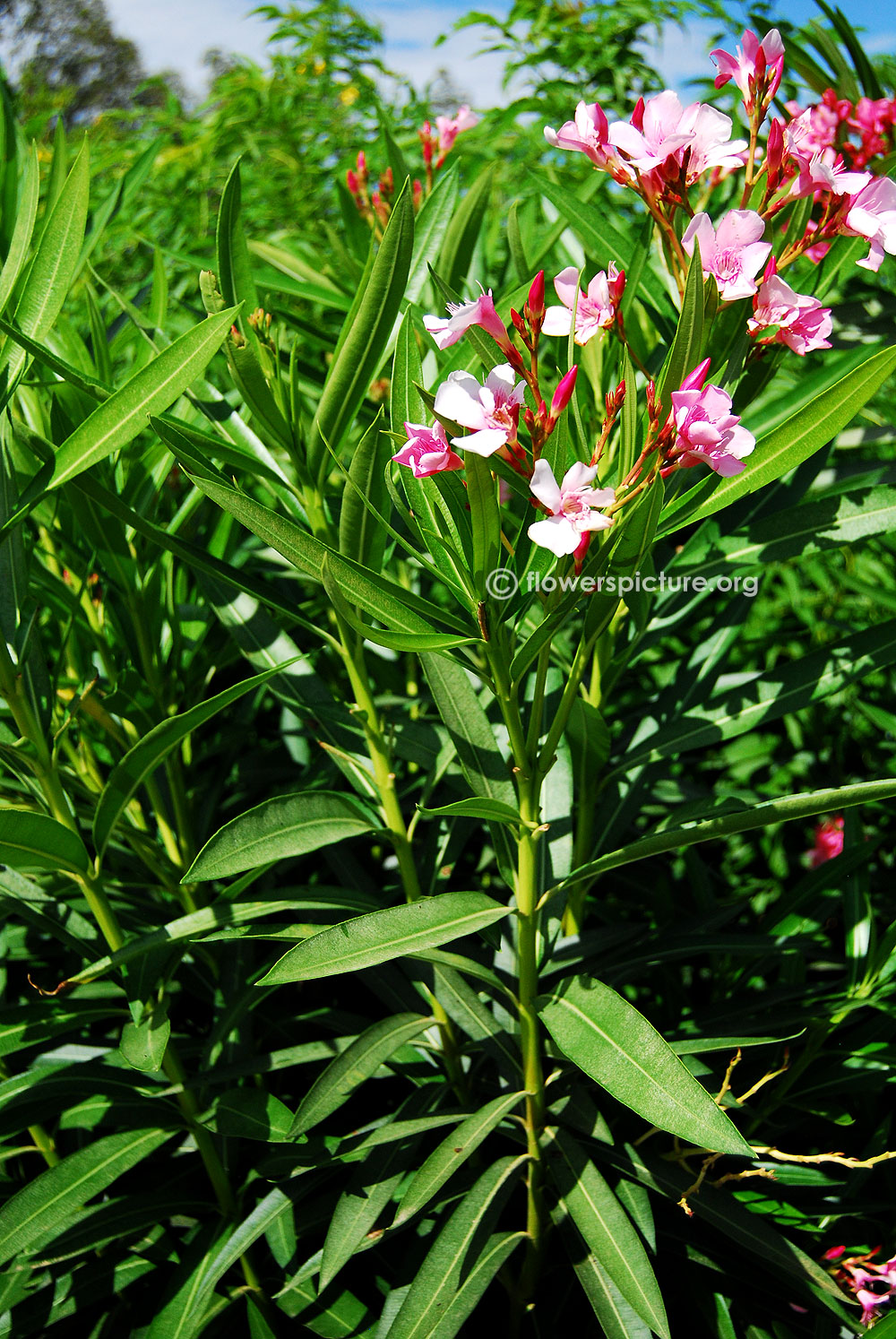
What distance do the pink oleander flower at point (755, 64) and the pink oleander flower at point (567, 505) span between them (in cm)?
46

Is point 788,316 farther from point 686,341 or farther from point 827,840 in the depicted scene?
point 827,840

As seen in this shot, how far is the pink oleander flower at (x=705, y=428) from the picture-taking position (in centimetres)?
67

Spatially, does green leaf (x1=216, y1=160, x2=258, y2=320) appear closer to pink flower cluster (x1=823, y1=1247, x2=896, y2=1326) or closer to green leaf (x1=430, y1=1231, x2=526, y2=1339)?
green leaf (x1=430, y1=1231, x2=526, y2=1339)

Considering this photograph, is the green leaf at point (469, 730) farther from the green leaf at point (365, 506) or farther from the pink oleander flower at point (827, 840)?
the pink oleander flower at point (827, 840)

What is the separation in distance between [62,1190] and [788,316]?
109 centimetres

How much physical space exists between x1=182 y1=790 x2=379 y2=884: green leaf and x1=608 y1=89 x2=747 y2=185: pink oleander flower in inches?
25.1

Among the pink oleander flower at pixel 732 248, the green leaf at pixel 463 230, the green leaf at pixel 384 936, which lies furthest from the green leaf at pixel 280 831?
the green leaf at pixel 463 230

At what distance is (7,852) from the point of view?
837mm

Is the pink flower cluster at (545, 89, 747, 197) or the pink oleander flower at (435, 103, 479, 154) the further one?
the pink oleander flower at (435, 103, 479, 154)

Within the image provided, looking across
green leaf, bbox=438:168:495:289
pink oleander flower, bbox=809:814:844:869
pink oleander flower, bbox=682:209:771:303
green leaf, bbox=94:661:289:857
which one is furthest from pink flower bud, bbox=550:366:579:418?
pink oleander flower, bbox=809:814:844:869

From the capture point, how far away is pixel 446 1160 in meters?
→ 0.95

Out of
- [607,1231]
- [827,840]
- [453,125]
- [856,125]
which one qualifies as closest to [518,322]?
[607,1231]

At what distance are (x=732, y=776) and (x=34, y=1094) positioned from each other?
144 centimetres

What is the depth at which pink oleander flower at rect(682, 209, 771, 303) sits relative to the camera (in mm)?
714
